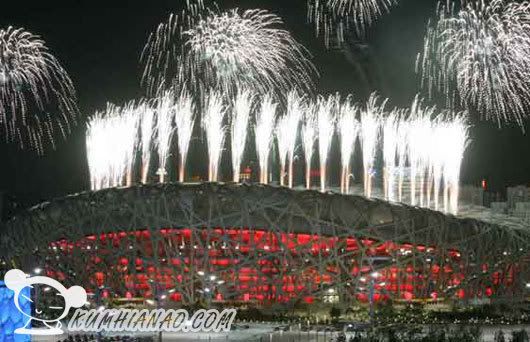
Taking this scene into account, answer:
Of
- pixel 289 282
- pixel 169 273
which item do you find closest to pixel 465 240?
pixel 289 282

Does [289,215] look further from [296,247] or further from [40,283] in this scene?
[40,283]

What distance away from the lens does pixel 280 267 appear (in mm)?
87562

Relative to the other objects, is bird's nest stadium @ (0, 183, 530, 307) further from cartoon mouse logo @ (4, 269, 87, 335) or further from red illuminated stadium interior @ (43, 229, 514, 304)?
cartoon mouse logo @ (4, 269, 87, 335)

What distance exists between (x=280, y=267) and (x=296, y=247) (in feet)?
8.40

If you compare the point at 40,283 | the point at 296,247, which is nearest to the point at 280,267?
the point at 296,247

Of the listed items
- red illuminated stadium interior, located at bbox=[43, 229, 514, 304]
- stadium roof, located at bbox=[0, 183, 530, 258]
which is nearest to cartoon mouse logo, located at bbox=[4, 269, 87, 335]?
stadium roof, located at bbox=[0, 183, 530, 258]

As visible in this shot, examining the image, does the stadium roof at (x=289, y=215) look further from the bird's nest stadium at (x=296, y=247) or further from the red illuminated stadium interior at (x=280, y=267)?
the red illuminated stadium interior at (x=280, y=267)

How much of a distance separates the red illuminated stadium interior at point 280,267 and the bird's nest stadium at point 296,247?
4.4 inches

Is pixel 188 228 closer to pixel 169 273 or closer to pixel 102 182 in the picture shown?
pixel 169 273

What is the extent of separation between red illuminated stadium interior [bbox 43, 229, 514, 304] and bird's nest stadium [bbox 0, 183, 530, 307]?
111 mm

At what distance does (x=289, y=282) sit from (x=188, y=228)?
11.5m

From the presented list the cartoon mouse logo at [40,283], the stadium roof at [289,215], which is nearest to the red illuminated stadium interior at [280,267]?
the stadium roof at [289,215]

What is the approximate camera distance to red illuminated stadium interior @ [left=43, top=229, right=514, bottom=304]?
86938mm

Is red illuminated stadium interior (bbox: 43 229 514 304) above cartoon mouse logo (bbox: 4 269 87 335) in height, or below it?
below
